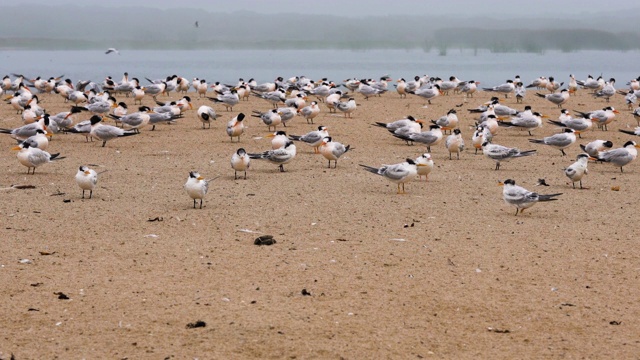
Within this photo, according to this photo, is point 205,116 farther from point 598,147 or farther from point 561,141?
point 598,147

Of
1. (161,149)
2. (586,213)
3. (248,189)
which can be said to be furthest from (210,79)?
(586,213)

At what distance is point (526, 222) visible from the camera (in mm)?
9969

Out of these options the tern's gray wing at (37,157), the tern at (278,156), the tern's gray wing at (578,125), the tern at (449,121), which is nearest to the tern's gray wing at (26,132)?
the tern's gray wing at (37,157)

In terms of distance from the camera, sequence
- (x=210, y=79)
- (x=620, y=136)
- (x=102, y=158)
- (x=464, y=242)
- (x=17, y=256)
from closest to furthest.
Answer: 1. (x=17, y=256)
2. (x=464, y=242)
3. (x=102, y=158)
4. (x=620, y=136)
5. (x=210, y=79)

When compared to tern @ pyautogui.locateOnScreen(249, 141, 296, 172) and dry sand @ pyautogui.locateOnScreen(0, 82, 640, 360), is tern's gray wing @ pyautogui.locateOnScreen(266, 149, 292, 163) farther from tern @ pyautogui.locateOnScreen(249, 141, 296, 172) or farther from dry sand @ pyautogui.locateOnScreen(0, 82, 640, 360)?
dry sand @ pyautogui.locateOnScreen(0, 82, 640, 360)

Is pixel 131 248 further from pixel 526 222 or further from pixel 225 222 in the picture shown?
pixel 526 222

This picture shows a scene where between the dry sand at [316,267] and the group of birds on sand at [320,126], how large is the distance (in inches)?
12.7

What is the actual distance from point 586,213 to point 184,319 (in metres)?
6.08

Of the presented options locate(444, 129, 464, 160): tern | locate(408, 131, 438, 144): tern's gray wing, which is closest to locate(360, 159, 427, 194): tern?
locate(444, 129, 464, 160): tern

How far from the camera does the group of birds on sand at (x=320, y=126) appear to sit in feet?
39.9

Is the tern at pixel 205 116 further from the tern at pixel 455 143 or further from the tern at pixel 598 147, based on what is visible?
the tern at pixel 598 147

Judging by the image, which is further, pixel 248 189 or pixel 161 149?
pixel 161 149

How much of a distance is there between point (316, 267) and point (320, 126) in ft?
28.5

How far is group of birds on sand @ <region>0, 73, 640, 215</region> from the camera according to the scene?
479 inches
